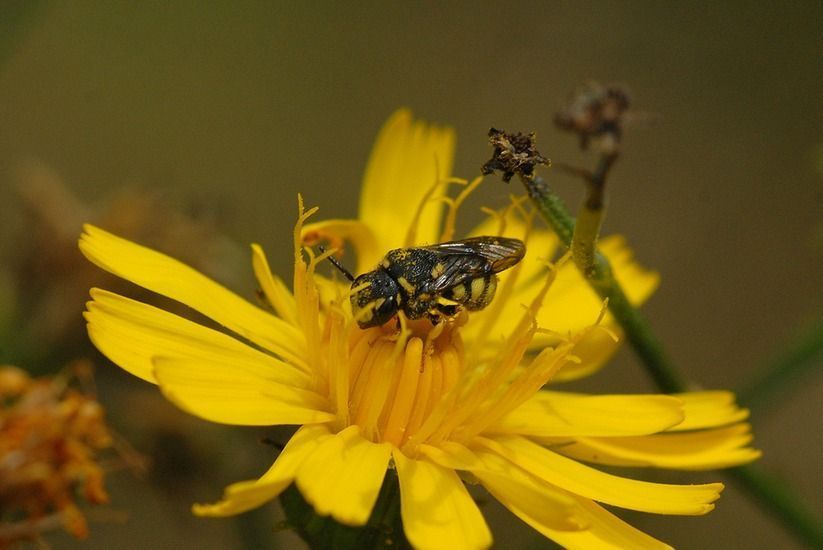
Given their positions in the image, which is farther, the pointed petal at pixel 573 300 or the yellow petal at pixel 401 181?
the yellow petal at pixel 401 181

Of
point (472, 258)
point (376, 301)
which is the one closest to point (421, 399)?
point (376, 301)

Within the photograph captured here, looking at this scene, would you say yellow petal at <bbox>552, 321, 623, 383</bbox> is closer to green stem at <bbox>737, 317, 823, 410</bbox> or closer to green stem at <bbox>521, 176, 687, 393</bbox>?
green stem at <bbox>521, 176, 687, 393</bbox>

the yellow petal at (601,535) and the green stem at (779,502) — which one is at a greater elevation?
the yellow petal at (601,535)

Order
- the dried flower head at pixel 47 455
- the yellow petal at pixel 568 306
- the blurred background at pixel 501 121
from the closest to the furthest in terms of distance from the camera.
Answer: the dried flower head at pixel 47 455
the yellow petal at pixel 568 306
the blurred background at pixel 501 121

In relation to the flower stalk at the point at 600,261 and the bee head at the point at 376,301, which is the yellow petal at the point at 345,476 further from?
Result: the flower stalk at the point at 600,261

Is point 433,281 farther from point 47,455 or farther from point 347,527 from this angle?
point 47,455

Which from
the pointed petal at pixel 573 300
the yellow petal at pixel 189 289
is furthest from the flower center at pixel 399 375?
the pointed petal at pixel 573 300

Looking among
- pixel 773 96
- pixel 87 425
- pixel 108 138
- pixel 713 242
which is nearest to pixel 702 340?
pixel 713 242
